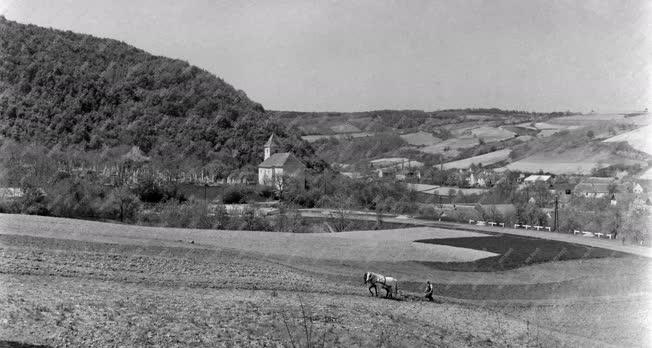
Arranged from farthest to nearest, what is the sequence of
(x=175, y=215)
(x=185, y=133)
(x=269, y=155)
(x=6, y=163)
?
(x=185, y=133), (x=269, y=155), (x=6, y=163), (x=175, y=215)

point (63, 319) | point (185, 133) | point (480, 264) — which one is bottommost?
point (480, 264)

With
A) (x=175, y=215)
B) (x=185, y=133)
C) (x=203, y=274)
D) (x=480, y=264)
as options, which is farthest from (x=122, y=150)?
(x=203, y=274)

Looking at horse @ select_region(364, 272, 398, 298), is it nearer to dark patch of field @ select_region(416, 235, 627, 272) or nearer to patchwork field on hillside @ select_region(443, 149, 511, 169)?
dark patch of field @ select_region(416, 235, 627, 272)

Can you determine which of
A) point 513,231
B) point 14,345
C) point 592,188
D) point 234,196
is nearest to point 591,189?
point 592,188

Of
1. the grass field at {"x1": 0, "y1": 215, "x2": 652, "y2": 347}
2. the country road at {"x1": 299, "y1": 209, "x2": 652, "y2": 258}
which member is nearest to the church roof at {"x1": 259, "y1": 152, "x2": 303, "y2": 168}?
the country road at {"x1": 299, "y1": 209, "x2": 652, "y2": 258}

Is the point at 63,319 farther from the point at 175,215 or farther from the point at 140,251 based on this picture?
the point at 175,215

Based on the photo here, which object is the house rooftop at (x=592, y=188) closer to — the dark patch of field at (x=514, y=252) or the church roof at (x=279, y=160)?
the dark patch of field at (x=514, y=252)
